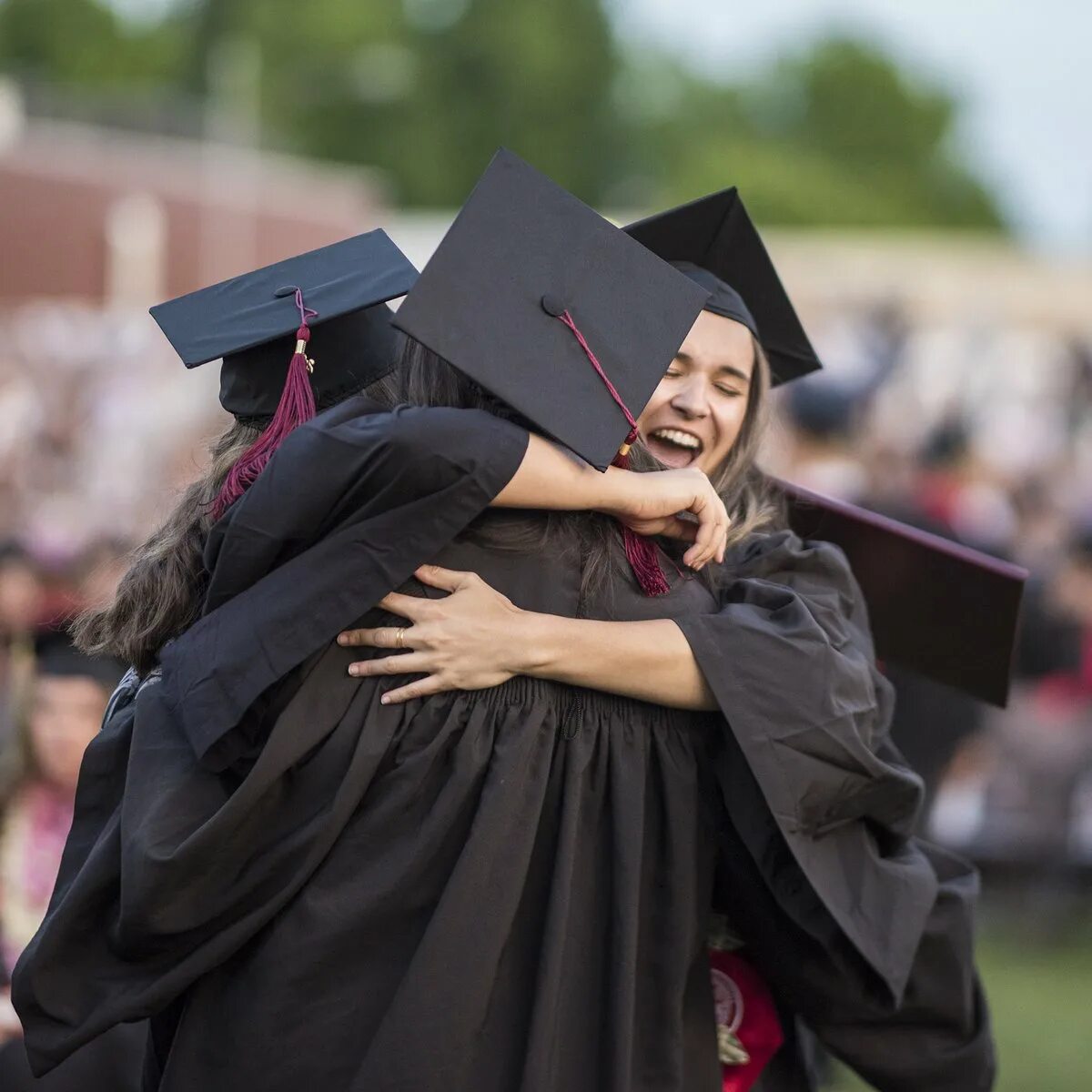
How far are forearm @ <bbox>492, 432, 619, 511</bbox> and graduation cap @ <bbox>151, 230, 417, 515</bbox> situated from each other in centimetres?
44

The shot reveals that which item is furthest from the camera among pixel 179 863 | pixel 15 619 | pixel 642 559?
pixel 15 619

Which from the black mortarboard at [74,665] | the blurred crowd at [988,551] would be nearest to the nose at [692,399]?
the blurred crowd at [988,551]

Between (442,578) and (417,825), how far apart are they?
1.18ft

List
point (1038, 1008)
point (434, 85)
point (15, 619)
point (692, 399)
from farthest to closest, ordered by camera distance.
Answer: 1. point (434, 85)
2. point (1038, 1008)
3. point (15, 619)
4. point (692, 399)

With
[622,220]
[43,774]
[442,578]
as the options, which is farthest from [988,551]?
[622,220]

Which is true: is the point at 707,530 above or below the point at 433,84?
below

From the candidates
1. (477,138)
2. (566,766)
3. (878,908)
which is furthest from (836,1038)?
(477,138)

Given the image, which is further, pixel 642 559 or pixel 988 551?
pixel 988 551

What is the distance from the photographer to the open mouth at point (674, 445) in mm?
3043

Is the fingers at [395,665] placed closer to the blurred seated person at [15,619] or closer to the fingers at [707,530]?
the fingers at [707,530]

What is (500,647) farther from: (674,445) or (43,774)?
(43,774)

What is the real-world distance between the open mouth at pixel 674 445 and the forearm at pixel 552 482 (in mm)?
652

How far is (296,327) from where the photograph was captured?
2637 millimetres

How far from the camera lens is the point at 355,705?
2402 mm
